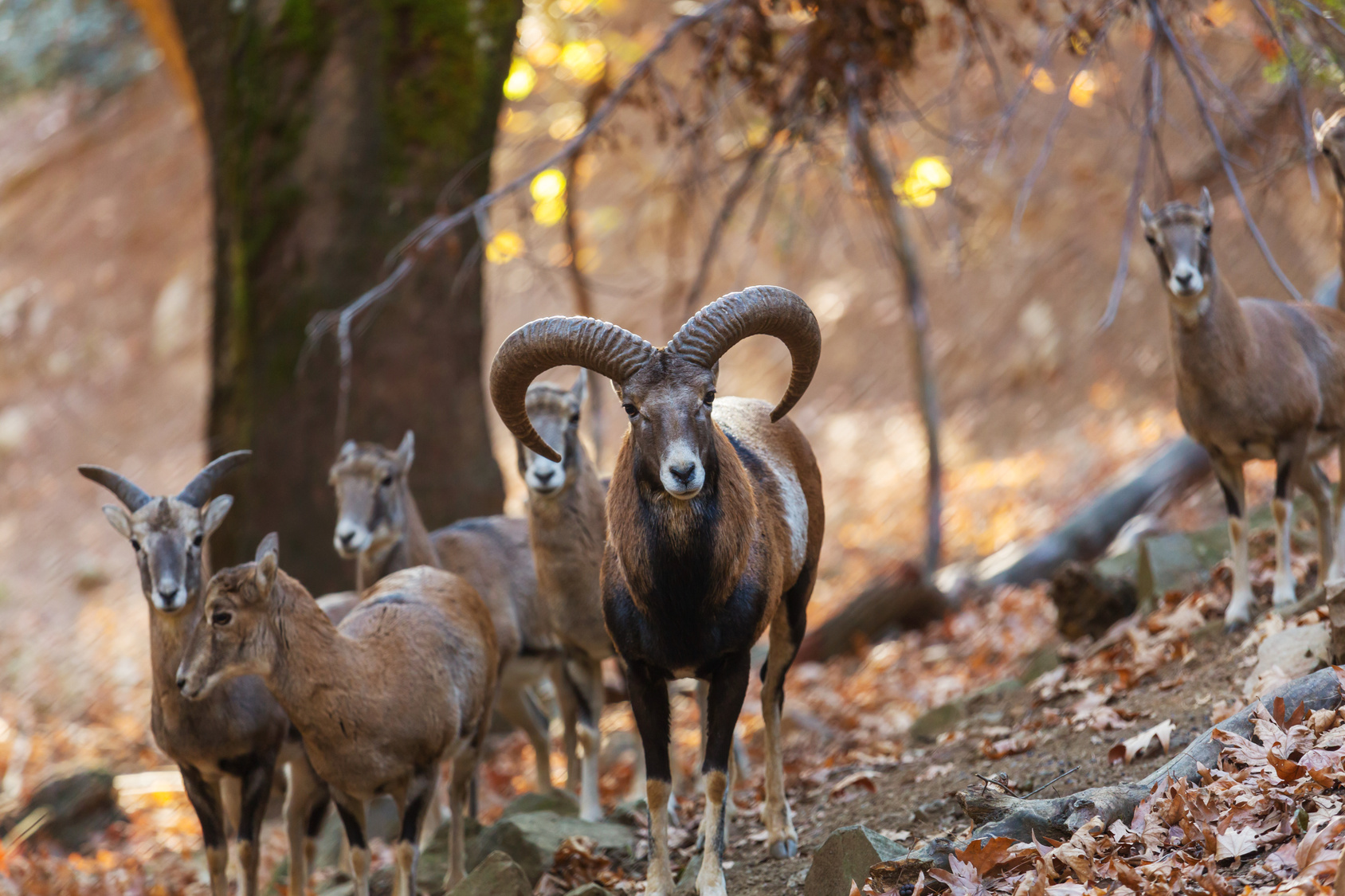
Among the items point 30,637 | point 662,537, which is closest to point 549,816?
point 662,537

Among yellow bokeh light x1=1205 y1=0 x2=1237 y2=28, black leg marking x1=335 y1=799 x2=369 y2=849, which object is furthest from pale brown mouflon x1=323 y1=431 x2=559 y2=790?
yellow bokeh light x1=1205 y1=0 x2=1237 y2=28

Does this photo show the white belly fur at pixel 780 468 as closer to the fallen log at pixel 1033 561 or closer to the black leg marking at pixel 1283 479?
the black leg marking at pixel 1283 479

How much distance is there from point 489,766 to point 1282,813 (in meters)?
8.02

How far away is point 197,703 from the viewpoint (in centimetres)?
671

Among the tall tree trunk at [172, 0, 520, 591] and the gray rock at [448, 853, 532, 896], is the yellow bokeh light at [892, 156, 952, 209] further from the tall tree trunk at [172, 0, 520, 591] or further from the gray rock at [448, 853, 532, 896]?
the gray rock at [448, 853, 532, 896]

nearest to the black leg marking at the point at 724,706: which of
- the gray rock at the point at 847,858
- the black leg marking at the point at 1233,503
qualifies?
the gray rock at the point at 847,858

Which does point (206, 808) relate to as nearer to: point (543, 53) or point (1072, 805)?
point (1072, 805)

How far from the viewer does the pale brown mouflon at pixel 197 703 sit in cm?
667

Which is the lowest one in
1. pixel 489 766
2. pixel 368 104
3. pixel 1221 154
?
pixel 489 766

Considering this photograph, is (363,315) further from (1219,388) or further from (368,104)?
(1219,388)

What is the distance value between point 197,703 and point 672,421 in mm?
3338

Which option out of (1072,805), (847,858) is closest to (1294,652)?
(1072,805)

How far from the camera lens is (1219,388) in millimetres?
7594

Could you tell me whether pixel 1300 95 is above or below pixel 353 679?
above
